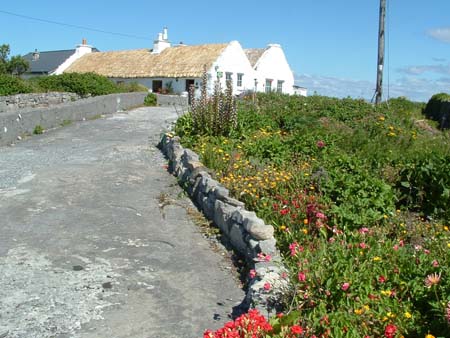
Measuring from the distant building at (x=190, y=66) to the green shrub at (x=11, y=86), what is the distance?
53.7 ft

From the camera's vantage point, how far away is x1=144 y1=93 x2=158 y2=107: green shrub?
23519 mm

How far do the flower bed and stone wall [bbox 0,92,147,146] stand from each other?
4.23m

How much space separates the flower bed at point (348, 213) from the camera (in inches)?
140

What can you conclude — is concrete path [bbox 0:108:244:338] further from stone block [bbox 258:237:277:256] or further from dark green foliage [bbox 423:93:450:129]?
dark green foliage [bbox 423:93:450:129]

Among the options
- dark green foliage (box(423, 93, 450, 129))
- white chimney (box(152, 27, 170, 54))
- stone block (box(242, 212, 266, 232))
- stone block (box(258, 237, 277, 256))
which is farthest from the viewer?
white chimney (box(152, 27, 170, 54))

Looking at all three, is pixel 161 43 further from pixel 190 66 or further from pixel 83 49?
pixel 83 49

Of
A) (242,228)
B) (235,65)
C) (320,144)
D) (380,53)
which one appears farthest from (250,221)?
(235,65)

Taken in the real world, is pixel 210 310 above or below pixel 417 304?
below

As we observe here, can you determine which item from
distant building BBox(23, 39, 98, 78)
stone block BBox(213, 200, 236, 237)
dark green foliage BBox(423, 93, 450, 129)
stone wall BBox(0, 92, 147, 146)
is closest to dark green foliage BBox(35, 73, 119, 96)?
stone wall BBox(0, 92, 147, 146)

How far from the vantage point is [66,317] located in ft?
13.9

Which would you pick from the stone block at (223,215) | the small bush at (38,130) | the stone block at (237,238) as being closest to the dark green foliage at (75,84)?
the small bush at (38,130)

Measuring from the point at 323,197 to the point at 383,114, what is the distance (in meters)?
8.69

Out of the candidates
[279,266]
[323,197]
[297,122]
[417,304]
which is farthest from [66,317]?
[297,122]

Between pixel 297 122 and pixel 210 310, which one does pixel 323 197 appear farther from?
pixel 297 122
